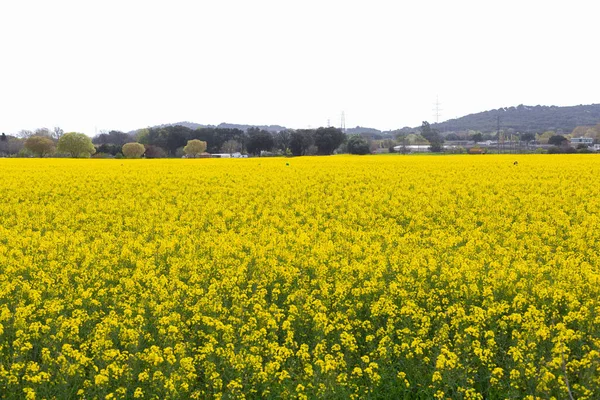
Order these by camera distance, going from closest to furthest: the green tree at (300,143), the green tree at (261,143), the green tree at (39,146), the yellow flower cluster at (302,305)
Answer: the yellow flower cluster at (302,305) → the green tree at (39,146) → the green tree at (300,143) → the green tree at (261,143)

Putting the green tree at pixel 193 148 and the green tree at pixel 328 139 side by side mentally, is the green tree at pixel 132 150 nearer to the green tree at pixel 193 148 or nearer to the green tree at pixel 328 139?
the green tree at pixel 193 148

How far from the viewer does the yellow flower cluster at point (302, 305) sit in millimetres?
6230

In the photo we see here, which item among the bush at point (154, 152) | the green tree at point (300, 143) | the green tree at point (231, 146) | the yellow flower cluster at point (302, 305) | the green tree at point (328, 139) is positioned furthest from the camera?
the green tree at point (231, 146)

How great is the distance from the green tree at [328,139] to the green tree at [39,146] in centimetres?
4358

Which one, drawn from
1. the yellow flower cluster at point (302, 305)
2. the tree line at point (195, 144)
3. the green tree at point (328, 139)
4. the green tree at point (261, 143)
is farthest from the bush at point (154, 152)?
the yellow flower cluster at point (302, 305)

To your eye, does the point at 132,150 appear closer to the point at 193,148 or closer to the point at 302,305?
the point at 193,148

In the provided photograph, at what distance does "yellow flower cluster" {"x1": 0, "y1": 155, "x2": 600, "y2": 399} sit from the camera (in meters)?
6.23

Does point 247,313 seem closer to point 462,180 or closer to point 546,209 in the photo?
point 546,209

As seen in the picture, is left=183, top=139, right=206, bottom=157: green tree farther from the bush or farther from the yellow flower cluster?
the yellow flower cluster

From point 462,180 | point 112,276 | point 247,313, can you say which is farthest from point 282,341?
point 462,180

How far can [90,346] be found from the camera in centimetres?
726

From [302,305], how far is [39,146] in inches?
3431

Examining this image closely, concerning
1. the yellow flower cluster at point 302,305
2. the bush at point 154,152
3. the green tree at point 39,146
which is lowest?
the yellow flower cluster at point 302,305

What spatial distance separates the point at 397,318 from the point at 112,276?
5159mm
